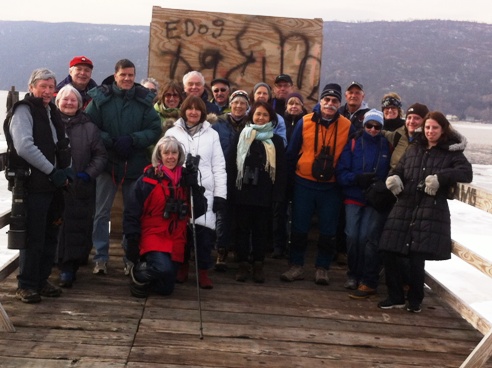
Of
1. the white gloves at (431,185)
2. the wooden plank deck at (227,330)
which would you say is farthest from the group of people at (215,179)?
the wooden plank deck at (227,330)

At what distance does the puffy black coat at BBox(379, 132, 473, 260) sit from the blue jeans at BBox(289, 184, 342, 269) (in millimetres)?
830

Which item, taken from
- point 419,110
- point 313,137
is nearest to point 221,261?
point 313,137

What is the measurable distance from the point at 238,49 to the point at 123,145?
2.83 meters

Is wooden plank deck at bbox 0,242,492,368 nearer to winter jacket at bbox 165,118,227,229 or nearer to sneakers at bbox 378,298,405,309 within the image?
sneakers at bbox 378,298,405,309

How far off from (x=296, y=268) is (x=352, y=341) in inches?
64.4

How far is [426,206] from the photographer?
16.4 feet

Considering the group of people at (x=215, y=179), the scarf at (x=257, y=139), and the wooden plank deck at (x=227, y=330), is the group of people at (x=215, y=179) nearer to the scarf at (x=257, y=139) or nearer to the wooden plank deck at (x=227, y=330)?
the scarf at (x=257, y=139)

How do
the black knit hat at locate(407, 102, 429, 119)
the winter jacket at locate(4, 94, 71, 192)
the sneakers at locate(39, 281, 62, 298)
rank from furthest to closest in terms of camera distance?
the black knit hat at locate(407, 102, 429, 119) < the sneakers at locate(39, 281, 62, 298) < the winter jacket at locate(4, 94, 71, 192)

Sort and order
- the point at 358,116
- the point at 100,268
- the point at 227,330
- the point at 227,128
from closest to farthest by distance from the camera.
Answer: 1. the point at 227,330
2. the point at 100,268
3. the point at 227,128
4. the point at 358,116

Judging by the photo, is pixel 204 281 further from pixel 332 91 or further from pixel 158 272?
pixel 332 91

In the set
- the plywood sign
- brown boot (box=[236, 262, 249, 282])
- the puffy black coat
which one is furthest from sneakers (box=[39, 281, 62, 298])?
the plywood sign

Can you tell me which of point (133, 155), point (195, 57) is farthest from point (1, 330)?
point (195, 57)

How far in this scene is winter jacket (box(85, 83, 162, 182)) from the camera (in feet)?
18.8

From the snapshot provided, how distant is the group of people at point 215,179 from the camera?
4918 millimetres
